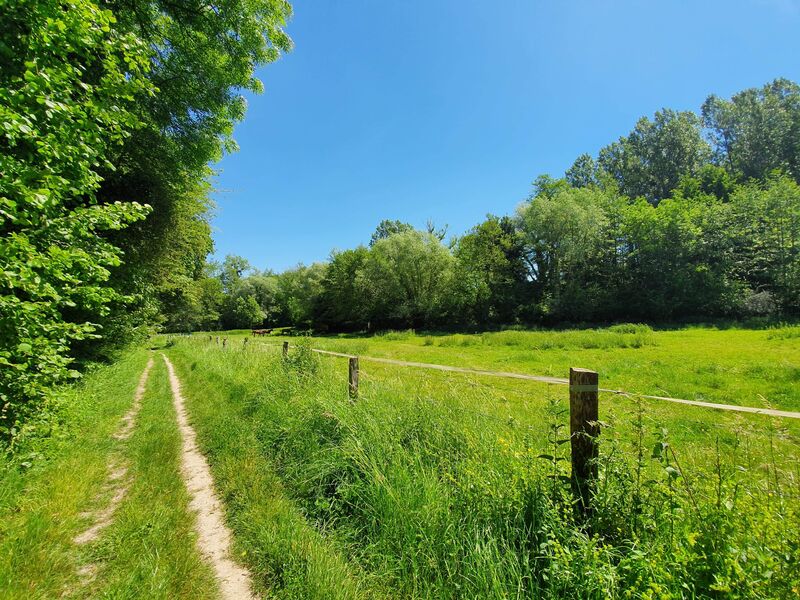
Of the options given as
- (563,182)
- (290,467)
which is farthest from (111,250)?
(563,182)

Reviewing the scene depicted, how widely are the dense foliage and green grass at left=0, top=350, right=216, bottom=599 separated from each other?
3.00 ft

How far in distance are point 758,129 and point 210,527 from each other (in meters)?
91.2

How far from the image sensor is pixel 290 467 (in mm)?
4277

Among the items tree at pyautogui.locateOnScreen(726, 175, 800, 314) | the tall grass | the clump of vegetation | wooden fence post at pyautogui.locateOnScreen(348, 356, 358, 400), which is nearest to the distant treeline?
tree at pyautogui.locateOnScreen(726, 175, 800, 314)

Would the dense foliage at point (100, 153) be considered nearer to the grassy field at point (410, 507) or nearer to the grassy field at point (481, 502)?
the grassy field at point (410, 507)

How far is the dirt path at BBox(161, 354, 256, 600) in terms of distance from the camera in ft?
8.87

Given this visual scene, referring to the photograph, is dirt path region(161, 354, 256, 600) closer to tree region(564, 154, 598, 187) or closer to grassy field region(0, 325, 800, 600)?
grassy field region(0, 325, 800, 600)

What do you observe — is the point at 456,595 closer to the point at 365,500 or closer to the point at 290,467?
the point at 365,500

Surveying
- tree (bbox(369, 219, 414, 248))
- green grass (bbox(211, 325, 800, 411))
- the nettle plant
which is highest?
tree (bbox(369, 219, 414, 248))

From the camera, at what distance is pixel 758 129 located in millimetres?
56125

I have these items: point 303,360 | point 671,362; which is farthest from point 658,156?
point 303,360

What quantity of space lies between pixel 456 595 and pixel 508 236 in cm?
4311

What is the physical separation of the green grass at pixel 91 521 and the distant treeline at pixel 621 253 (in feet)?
67.0

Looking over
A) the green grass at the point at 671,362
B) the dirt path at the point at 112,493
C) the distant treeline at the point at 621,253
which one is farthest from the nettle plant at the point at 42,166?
the distant treeline at the point at 621,253
